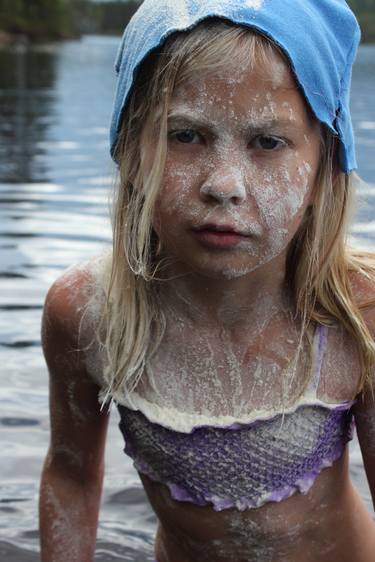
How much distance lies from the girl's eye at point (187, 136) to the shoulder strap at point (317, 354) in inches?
23.4

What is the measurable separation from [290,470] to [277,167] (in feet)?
2.50

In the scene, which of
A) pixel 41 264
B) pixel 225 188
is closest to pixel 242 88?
pixel 225 188

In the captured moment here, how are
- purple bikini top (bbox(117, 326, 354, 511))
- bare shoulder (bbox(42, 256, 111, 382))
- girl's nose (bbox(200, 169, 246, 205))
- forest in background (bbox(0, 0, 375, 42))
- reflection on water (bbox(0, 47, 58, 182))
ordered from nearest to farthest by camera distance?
girl's nose (bbox(200, 169, 246, 205)) < purple bikini top (bbox(117, 326, 354, 511)) < bare shoulder (bbox(42, 256, 111, 382)) < reflection on water (bbox(0, 47, 58, 182)) < forest in background (bbox(0, 0, 375, 42))

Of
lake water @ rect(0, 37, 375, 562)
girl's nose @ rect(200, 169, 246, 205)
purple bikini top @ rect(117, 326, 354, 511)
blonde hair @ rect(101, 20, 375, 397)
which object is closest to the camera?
girl's nose @ rect(200, 169, 246, 205)

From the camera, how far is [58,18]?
309 feet

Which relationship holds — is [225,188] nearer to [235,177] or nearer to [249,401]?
[235,177]

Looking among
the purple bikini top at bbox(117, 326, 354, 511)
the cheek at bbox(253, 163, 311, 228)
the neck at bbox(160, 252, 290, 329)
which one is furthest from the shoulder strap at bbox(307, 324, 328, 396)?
the cheek at bbox(253, 163, 311, 228)

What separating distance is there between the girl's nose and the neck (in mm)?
359

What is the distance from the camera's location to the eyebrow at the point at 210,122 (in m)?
2.42

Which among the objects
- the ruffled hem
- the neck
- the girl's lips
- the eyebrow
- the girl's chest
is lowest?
the ruffled hem

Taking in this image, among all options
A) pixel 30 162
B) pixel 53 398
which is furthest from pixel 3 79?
pixel 53 398

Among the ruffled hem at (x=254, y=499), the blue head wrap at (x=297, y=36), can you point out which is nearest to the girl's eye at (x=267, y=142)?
the blue head wrap at (x=297, y=36)

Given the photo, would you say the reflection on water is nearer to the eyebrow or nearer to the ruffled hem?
the ruffled hem

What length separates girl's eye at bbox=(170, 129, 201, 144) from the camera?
2.46 meters
